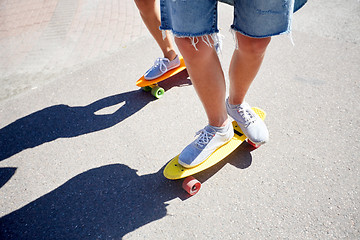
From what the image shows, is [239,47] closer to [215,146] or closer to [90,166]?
[215,146]

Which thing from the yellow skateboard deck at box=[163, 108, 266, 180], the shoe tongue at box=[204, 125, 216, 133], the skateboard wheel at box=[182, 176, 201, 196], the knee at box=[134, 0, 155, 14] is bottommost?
the skateboard wheel at box=[182, 176, 201, 196]

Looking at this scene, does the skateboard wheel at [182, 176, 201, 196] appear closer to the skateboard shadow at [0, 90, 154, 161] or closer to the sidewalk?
the sidewalk

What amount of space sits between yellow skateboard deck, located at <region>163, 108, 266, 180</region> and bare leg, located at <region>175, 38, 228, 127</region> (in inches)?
12.3

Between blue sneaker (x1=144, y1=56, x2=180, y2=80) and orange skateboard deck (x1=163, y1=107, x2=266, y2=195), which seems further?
blue sneaker (x1=144, y1=56, x2=180, y2=80)

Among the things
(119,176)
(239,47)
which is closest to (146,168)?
(119,176)

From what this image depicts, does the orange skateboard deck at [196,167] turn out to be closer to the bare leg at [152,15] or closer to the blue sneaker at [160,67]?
the blue sneaker at [160,67]

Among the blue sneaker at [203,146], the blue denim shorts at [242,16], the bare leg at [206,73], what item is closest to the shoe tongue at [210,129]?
the blue sneaker at [203,146]

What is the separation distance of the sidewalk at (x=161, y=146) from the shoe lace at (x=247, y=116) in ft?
0.90

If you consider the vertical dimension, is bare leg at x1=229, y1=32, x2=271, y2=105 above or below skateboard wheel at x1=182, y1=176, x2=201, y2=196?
above

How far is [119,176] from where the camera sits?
7.04 feet

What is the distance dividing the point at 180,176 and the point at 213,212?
33 cm

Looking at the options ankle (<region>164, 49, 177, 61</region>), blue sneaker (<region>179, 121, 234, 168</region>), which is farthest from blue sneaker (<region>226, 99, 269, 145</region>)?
ankle (<region>164, 49, 177, 61</region>)

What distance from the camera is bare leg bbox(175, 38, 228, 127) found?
1.63 m

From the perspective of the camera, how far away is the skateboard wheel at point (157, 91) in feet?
9.27
